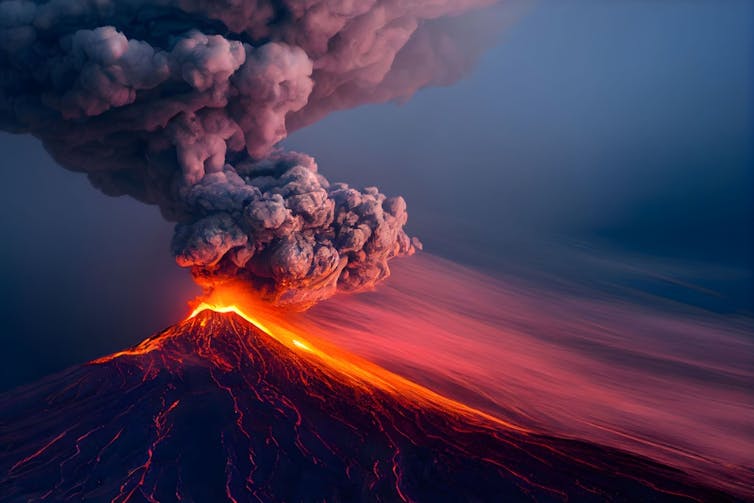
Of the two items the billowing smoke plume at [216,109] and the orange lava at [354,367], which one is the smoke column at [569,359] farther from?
the billowing smoke plume at [216,109]

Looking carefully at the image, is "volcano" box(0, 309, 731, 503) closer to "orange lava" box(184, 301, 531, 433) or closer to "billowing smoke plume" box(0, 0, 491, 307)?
"orange lava" box(184, 301, 531, 433)

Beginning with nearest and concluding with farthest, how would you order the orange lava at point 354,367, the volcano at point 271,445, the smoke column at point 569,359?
the volcano at point 271,445
the smoke column at point 569,359
the orange lava at point 354,367

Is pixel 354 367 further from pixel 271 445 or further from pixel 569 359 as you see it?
pixel 569 359

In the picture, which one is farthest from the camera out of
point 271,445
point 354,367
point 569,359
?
point 569,359

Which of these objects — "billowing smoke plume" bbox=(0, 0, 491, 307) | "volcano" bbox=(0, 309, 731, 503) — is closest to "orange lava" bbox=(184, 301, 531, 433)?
"volcano" bbox=(0, 309, 731, 503)

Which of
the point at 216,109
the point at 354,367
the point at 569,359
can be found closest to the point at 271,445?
the point at 354,367

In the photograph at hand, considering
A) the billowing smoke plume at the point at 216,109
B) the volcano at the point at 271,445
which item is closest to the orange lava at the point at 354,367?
the volcano at the point at 271,445
